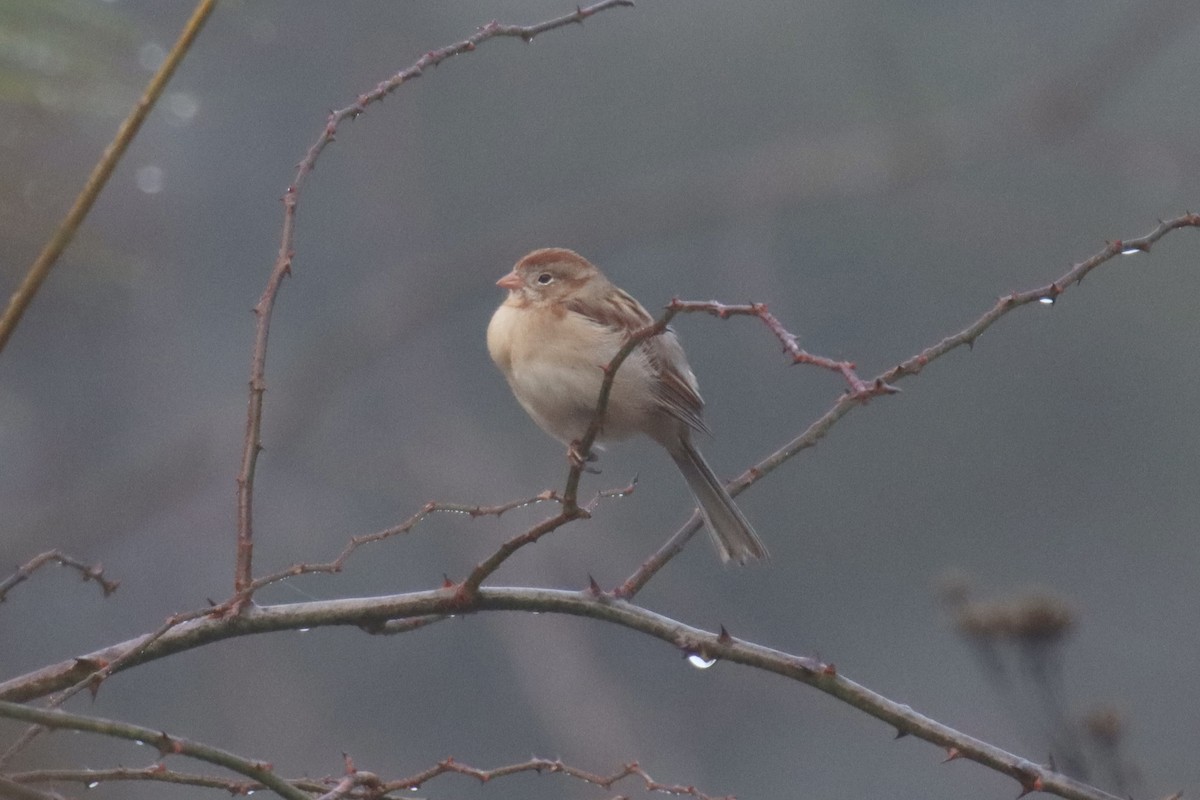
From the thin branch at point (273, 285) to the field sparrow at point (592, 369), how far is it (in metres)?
1.38

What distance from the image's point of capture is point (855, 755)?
399 inches

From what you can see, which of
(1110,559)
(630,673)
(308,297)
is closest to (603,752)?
(630,673)

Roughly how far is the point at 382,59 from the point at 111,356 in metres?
3.36

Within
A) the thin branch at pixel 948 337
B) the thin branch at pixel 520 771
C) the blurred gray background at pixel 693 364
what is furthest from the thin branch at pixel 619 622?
the blurred gray background at pixel 693 364

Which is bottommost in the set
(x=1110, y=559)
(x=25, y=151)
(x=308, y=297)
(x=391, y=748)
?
(x=25, y=151)

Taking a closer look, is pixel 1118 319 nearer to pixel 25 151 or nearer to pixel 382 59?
pixel 382 59

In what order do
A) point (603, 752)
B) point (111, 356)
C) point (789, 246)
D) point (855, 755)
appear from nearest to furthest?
1. point (603, 752)
2. point (855, 755)
3. point (111, 356)
4. point (789, 246)

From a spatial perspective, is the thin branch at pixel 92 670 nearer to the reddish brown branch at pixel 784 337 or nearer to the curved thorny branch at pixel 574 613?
the curved thorny branch at pixel 574 613

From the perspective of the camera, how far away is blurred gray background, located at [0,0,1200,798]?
1005 centimetres

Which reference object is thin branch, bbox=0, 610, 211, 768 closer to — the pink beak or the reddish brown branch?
the reddish brown branch

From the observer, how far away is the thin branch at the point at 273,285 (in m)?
2.31

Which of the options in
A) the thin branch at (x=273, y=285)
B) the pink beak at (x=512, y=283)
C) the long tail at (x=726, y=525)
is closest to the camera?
the thin branch at (x=273, y=285)

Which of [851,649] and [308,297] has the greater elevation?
[308,297]

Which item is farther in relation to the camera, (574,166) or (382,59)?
(574,166)
